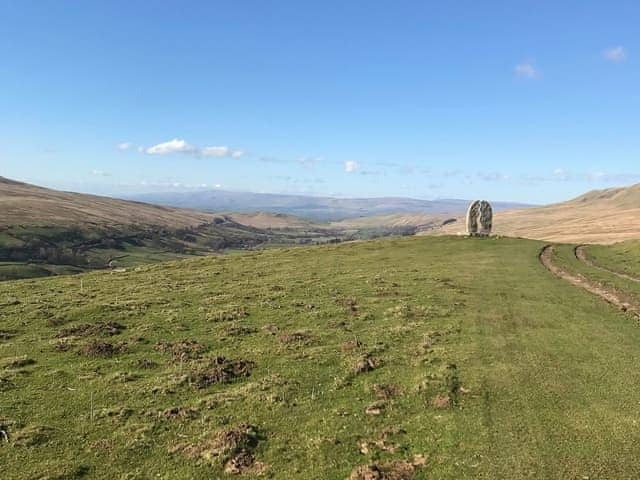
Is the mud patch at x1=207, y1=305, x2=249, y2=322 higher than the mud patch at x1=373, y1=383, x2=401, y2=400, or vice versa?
the mud patch at x1=373, y1=383, x2=401, y2=400

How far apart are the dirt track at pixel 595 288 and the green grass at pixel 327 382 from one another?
1585 millimetres

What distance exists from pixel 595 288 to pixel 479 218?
44152 millimetres

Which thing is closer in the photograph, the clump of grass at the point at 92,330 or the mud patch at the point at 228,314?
the clump of grass at the point at 92,330

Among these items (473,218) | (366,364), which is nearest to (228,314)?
(366,364)

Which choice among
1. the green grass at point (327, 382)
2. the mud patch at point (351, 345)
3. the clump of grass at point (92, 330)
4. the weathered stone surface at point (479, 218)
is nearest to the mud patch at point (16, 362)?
the green grass at point (327, 382)

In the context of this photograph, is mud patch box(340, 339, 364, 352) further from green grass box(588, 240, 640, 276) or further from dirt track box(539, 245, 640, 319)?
green grass box(588, 240, 640, 276)

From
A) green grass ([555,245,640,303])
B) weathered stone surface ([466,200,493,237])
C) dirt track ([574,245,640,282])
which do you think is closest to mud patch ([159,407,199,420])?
green grass ([555,245,640,303])

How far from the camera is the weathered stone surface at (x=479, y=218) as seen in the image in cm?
8000

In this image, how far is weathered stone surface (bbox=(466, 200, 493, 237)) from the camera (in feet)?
262

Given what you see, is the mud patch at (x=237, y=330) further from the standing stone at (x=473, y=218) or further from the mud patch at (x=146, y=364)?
the standing stone at (x=473, y=218)

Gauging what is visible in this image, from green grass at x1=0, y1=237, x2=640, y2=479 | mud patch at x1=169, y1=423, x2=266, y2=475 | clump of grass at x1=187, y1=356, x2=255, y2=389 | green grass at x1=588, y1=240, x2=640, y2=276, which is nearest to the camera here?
mud patch at x1=169, y1=423, x2=266, y2=475

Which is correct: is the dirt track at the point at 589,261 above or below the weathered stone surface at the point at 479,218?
below

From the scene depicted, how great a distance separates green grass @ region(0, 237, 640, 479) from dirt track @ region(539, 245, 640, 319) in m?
1.58

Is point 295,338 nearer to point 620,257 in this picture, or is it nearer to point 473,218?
point 620,257
